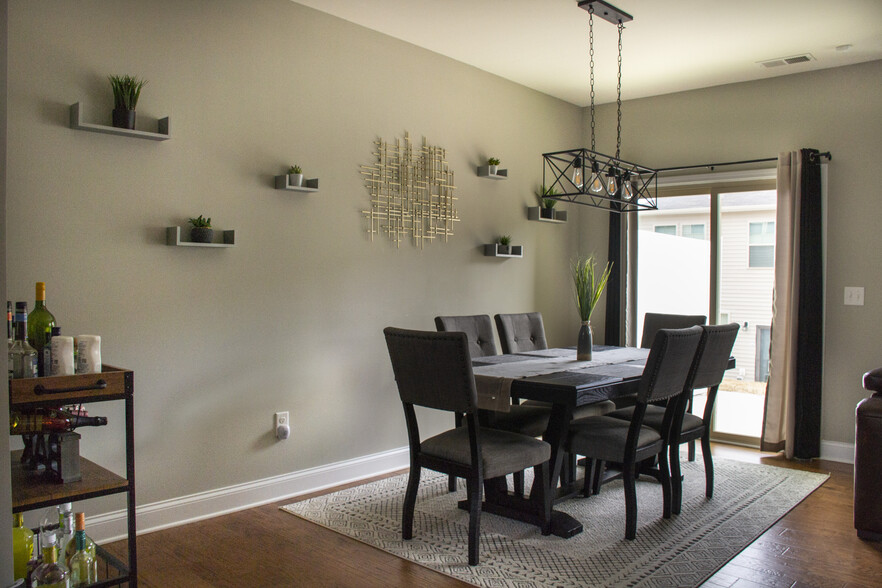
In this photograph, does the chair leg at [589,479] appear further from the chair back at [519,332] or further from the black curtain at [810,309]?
the black curtain at [810,309]

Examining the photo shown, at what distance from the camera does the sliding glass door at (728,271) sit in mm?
5098

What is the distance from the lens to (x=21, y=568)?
232 centimetres

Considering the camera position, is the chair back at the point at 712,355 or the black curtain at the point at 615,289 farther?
the black curtain at the point at 615,289

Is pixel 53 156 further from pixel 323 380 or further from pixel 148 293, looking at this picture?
pixel 323 380

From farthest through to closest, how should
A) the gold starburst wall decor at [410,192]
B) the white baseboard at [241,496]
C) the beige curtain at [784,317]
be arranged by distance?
1. the beige curtain at [784,317]
2. the gold starburst wall decor at [410,192]
3. the white baseboard at [241,496]

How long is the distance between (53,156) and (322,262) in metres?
1.48

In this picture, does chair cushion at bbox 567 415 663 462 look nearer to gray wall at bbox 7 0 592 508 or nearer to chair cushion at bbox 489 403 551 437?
chair cushion at bbox 489 403 551 437

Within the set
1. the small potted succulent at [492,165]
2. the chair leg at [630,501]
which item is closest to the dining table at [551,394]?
the chair leg at [630,501]

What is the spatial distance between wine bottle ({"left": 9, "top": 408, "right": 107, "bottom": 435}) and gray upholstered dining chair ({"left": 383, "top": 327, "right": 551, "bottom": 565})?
3.95 feet

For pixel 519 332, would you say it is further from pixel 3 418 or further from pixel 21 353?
pixel 3 418

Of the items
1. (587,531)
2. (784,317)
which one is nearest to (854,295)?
(784,317)

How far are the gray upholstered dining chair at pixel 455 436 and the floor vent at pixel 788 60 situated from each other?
10.6 ft

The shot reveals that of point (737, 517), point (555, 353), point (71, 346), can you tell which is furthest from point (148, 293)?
point (737, 517)

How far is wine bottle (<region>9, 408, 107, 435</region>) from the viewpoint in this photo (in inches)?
91.4
